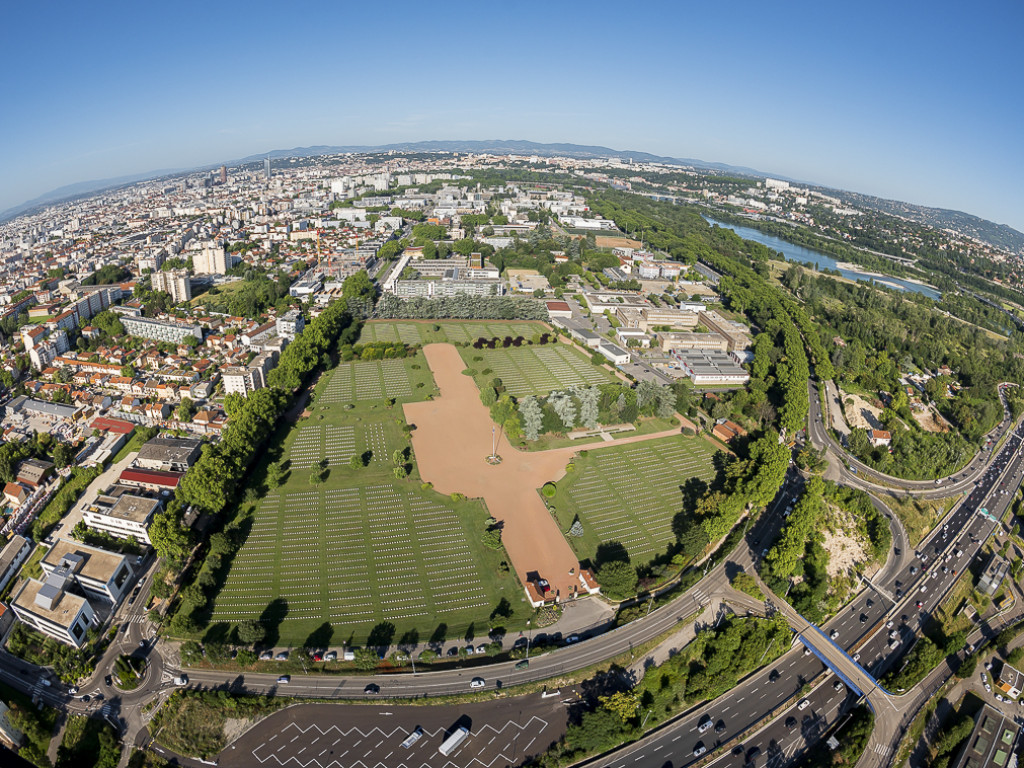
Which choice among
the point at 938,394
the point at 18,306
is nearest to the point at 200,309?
the point at 18,306

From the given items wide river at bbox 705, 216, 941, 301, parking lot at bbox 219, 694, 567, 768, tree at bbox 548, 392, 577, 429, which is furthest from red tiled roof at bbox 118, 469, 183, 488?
wide river at bbox 705, 216, 941, 301

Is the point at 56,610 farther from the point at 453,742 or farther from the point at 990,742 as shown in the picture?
the point at 990,742

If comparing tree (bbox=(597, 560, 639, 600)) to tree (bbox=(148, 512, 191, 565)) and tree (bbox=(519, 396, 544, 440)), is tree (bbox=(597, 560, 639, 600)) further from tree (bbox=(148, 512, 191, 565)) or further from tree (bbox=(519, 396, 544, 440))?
tree (bbox=(148, 512, 191, 565))

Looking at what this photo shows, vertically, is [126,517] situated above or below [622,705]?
above

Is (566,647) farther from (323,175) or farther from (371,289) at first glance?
(323,175)

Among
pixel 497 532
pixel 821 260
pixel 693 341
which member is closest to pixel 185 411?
pixel 497 532

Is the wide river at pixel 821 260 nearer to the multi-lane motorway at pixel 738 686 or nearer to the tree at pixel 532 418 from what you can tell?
the tree at pixel 532 418
